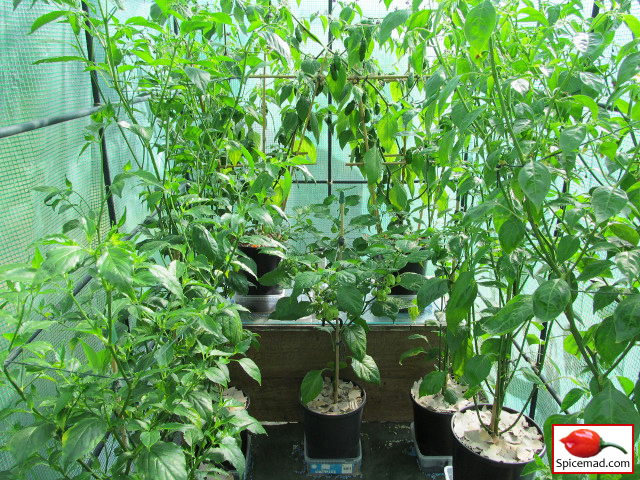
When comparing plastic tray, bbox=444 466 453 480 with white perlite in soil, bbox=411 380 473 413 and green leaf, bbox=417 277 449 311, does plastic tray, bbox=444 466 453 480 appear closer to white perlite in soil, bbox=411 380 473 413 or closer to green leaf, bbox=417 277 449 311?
white perlite in soil, bbox=411 380 473 413

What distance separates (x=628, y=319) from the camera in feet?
2.30

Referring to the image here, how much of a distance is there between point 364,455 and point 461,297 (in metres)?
1.04

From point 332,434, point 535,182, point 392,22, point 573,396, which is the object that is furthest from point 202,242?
point 332,434

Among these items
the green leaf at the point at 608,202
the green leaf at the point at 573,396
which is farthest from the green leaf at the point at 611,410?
the green leaf at the point at 608,202

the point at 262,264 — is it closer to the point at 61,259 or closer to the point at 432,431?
the point at 432,431

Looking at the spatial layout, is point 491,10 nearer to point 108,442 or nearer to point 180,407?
point 180,407

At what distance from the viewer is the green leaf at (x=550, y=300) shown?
756mm

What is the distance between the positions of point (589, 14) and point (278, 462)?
1978mm

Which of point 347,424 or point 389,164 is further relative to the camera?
point 389,164

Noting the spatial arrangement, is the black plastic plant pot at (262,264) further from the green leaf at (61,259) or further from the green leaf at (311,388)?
the green leaf at (61,259)

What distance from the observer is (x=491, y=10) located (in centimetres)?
71

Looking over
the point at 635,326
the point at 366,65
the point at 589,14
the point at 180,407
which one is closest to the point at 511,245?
the point at 635,326

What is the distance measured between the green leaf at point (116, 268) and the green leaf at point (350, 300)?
0.88m

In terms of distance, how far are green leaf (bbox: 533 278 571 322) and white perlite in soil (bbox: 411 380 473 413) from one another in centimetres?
106
